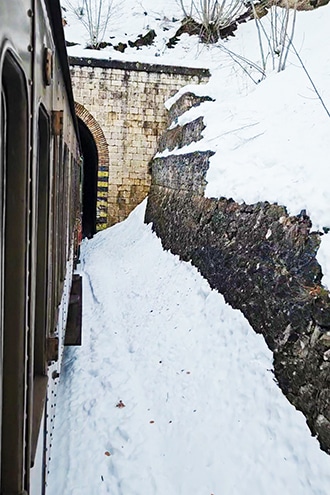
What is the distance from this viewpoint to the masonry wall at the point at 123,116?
579 inches

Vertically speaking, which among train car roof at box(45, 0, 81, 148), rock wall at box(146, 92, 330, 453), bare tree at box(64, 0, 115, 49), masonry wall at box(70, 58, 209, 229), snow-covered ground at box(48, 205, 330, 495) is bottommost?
snow-covered ground at box(48, 205, 330, 495)

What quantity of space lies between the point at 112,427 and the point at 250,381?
126cm

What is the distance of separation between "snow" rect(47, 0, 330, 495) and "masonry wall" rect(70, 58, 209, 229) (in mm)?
6131

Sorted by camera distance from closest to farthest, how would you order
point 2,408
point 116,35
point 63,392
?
point 2,408 → point 63,392 → point 116,35

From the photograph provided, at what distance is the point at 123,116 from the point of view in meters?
14.9

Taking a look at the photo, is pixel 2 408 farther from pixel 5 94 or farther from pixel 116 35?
pixel 116 35

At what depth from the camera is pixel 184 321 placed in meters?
5.88

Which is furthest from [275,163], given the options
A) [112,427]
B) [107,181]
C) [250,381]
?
[107,181]

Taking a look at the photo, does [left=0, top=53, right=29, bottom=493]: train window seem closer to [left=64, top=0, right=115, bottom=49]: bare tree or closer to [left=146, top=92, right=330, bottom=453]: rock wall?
[left=146, top=92, right=330, bottom=453]: rock wall

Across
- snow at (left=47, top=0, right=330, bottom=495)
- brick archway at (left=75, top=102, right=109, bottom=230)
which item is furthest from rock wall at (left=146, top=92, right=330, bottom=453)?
brick archway at (left=75, top=102, right=109, bottom=230)

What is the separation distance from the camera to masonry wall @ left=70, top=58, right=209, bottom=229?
48.3 ft

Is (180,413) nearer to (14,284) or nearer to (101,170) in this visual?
(14,284)

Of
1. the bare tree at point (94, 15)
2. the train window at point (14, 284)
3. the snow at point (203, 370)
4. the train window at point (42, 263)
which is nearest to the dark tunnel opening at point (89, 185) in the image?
the bare tree at point (94, 15)

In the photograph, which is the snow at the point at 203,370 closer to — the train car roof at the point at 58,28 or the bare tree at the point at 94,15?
the train car roof at the point at 58,28
